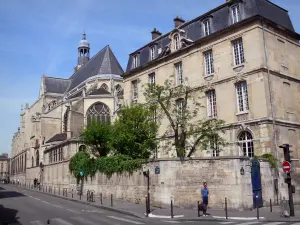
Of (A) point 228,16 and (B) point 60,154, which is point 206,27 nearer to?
(A) point 228,16

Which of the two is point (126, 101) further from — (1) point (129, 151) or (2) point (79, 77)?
(2) point (79, 77)

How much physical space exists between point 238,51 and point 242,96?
288 cm

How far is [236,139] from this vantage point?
19203 mm

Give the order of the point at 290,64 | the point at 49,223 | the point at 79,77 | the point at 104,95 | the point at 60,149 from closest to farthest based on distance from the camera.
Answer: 1. the point at 49,223
2. the point at 290,64
3. the point at 60,149
4. the point at 104,95
5. the point at 79,77

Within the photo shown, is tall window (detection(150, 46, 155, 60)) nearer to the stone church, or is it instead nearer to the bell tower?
the stone church

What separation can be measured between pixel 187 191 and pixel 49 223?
7.13 metres

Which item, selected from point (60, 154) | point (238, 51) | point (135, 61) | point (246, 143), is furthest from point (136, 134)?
point (60, 154)

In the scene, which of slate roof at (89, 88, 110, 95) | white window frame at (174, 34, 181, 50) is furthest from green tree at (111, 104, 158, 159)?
slate roof at (89, 88, 110, 95)

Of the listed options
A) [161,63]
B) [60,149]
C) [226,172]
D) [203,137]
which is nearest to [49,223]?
[226,172]

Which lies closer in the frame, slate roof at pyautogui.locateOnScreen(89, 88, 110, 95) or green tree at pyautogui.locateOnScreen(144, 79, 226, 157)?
green tree at pyautogui.locateOnScreen(144, 79, 226, 157)

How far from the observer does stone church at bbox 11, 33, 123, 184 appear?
3581cm

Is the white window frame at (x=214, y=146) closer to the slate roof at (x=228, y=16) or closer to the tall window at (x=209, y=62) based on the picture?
the tall window at (x=209, y=62)

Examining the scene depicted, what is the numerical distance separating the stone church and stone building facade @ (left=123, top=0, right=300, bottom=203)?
1504 centimetres

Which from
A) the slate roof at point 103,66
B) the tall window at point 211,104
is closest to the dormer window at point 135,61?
the tall window at point 211,104
